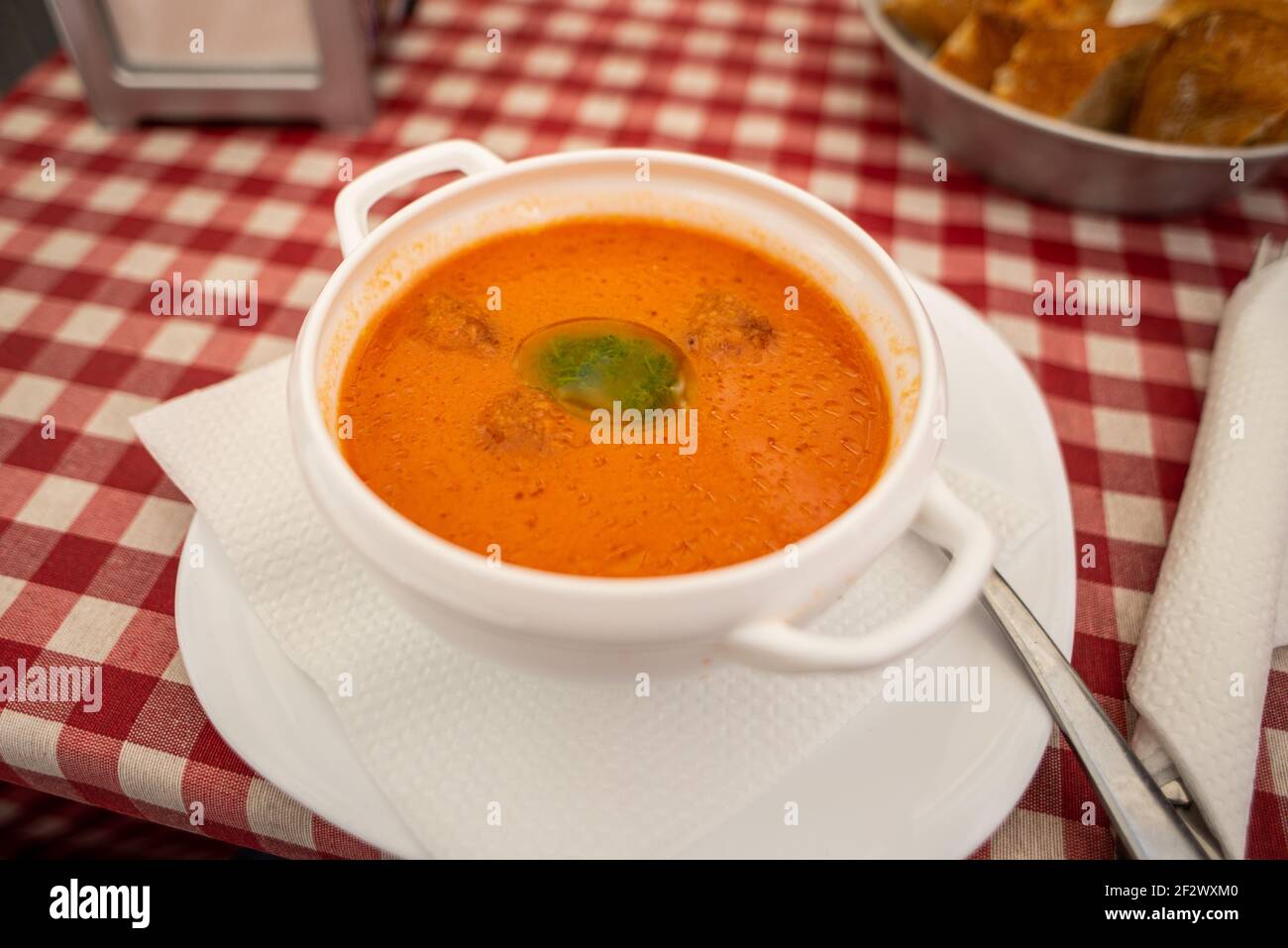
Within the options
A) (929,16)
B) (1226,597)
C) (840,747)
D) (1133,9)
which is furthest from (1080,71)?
(840,747)

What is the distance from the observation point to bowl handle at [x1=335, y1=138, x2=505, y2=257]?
808mm

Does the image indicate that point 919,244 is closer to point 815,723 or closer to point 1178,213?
point 1178,213

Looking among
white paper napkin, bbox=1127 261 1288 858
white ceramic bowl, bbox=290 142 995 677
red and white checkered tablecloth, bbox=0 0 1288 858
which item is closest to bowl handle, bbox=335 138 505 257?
white ceramic bowl, bbox=290 142 995 677

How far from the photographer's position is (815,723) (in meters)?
0.73

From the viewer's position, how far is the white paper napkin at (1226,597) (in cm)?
73

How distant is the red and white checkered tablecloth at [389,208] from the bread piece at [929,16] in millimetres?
165

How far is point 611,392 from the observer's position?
79 centimetres

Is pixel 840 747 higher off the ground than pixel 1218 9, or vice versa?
pixel 1218 9

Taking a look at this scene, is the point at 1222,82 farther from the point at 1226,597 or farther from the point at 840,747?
the point at 840,747

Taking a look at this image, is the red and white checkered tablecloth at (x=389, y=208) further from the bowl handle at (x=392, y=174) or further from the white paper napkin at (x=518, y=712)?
the bowl handle at (x=392, y=174)

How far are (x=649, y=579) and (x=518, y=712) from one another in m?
0.20

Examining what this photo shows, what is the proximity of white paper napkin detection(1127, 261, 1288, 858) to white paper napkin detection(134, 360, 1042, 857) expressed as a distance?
0.16 meters

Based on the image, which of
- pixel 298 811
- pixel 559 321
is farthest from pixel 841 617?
pixel 298 811
